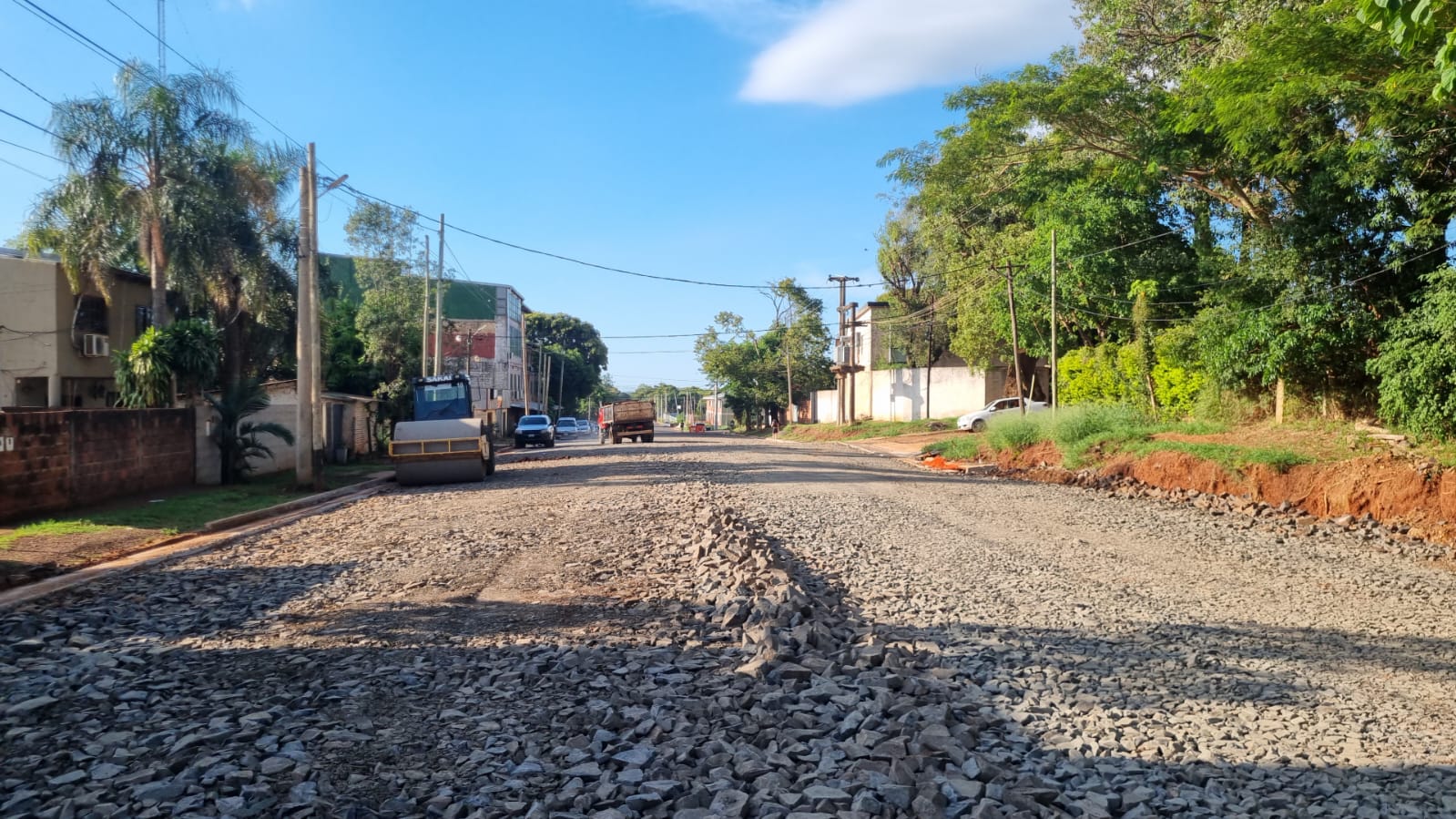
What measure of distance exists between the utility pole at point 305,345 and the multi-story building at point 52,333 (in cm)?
1023

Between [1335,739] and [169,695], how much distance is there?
7249 mm

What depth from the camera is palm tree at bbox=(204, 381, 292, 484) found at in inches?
794

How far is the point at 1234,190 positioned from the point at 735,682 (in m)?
21.5

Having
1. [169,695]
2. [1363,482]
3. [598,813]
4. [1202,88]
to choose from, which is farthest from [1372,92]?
[169,695]

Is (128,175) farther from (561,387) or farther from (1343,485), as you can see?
(561,387)

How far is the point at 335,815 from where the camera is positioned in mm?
4254

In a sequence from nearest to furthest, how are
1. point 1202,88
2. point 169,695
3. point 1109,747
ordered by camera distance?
point 1109,747 < point 169,695 < point 1202,88

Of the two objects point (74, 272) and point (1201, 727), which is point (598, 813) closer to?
point (1201, 727)

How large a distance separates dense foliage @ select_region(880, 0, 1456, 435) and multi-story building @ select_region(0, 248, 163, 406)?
24.6 m

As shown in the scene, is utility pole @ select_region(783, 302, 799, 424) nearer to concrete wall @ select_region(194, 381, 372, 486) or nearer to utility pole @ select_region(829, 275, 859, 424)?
utility pole @ select_region(829, 275, 859, 424)

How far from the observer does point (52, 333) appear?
1052 inches

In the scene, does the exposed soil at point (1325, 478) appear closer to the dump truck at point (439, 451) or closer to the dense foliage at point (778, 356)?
the dump truck at point (439, 451)

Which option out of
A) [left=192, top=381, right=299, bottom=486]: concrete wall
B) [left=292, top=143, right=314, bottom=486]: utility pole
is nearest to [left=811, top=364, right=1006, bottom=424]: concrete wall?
[left=192, top=381, right=299, bottom=486]: concrete wall

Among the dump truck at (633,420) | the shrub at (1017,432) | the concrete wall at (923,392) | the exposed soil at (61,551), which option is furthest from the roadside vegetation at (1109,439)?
the dump truck at (633,420)
